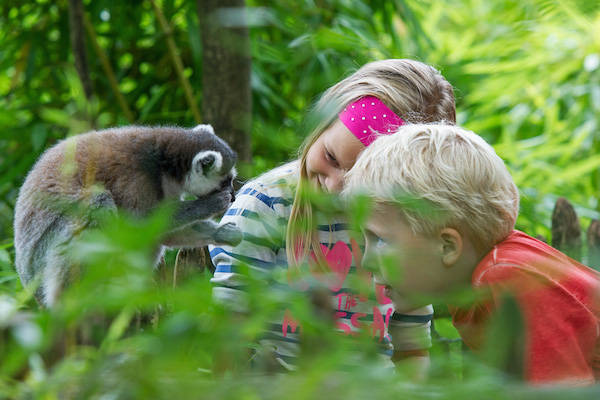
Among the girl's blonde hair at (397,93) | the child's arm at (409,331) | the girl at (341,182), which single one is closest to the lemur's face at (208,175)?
A: the girl at (341,182)

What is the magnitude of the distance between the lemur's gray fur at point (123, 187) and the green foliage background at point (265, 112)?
143 mm

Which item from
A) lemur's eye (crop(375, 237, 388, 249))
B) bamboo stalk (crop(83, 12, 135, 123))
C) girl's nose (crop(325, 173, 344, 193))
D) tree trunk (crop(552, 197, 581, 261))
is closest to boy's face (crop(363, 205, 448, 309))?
lemur's eye (crop(375, 237, 388, 249))

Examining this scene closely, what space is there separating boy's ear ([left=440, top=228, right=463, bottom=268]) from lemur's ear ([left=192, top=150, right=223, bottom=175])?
1.32 metres

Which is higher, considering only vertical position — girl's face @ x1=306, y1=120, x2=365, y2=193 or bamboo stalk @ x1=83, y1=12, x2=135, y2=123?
bamboo stalk @ x1=83, y1=12, x2=135, y2=123

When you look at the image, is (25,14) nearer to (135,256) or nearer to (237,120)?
(237,120)

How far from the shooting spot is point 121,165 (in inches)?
85.8

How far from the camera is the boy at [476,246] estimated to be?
1005mm

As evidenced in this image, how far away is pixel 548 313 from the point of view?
106 centimetres

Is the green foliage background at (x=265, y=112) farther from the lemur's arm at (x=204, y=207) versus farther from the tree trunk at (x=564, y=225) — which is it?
the lemur's arm at (x=204, y=207)

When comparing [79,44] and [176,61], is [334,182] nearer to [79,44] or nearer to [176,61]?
[79,44]

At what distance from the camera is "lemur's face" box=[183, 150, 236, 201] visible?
232cm

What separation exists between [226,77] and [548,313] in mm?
1637

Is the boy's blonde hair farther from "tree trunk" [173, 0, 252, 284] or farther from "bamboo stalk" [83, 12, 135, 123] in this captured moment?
"bamboo stalk" [83, 12, 135, 123]

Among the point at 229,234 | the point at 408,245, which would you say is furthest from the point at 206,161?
the point at 408,245
